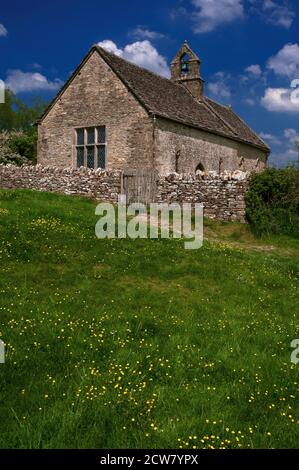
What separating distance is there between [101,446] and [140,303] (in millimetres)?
4247

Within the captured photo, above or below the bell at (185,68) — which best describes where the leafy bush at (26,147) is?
below

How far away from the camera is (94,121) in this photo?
27.4m

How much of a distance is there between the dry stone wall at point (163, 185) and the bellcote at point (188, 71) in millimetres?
15976

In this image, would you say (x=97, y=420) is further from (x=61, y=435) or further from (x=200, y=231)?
(x=200, y=231)

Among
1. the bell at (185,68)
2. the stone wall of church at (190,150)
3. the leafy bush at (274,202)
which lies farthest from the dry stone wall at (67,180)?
the bell at (185,68)

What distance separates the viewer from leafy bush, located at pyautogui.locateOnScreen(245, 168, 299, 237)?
57.4ft

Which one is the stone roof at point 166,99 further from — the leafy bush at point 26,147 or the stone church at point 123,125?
the leafy bush at point 26,147

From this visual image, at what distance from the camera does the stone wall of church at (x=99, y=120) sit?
2553 cm

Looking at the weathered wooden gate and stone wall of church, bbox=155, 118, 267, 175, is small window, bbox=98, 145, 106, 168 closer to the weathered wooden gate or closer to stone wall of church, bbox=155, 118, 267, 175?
stone wall of church, bbox=155, 118, 267, 175

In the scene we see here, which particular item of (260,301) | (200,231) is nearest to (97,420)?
(260,301)

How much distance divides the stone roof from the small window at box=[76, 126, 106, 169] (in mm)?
3344

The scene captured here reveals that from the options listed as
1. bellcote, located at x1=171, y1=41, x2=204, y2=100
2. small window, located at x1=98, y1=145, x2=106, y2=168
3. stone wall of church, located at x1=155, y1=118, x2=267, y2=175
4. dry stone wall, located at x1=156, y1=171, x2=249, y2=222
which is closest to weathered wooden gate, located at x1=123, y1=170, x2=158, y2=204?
dry stone wall, located at x1=156, y1=171, x2=249, y2=222

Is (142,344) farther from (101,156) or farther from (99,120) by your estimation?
(99,120)

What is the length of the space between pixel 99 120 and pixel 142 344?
73.2 feet
